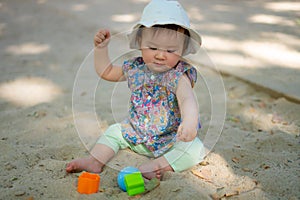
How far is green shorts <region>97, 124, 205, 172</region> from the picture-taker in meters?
1.70

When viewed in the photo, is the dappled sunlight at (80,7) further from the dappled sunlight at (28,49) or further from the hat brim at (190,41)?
the hat brim at (190,41)

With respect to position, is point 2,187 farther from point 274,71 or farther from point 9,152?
point 274,71

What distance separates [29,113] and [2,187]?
0.79 metres

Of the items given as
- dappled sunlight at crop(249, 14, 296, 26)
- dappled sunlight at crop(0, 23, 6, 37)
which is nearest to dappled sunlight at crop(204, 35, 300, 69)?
dappled sunlight at crop(249, 14, 296, 26)

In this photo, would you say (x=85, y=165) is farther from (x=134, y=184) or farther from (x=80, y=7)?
(x=80, y=7)

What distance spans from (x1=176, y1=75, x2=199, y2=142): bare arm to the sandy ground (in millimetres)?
212

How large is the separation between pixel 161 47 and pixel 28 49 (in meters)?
2.18

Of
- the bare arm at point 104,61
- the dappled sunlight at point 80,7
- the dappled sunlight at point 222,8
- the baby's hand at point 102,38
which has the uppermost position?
the baby's hand at point 102,38

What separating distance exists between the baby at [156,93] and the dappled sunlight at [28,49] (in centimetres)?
181

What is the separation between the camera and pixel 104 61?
5.90 feet

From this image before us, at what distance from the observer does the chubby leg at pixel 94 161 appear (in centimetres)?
164

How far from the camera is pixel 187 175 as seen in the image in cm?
162

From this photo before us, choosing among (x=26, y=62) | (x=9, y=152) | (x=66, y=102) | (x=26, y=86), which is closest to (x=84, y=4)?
(x=26, y=62)

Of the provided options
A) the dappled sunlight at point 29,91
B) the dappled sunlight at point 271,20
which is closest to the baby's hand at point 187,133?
the dappled sunlight at point 29,91
